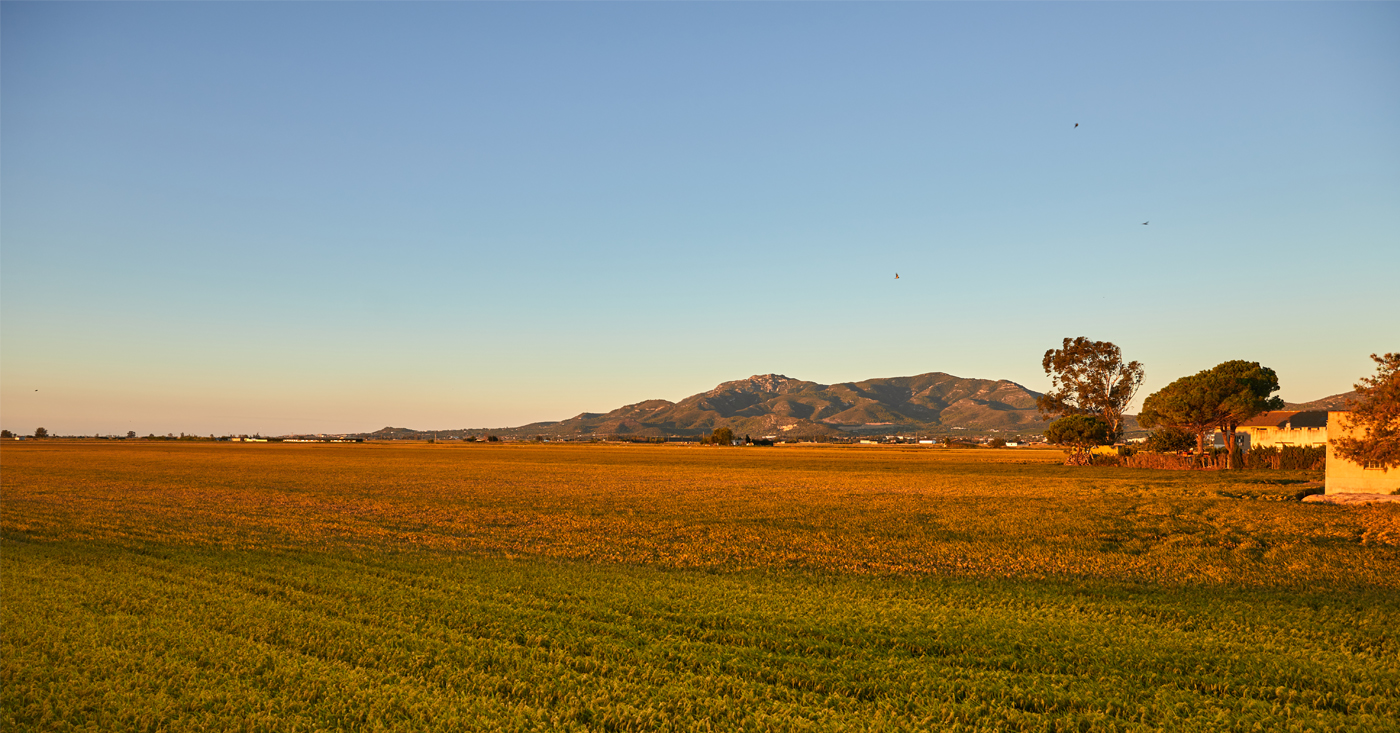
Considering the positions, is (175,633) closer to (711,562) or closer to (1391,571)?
(711,562)

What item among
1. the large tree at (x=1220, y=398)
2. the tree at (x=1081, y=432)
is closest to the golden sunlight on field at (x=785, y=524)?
the large tree at (x=1220, y=398)

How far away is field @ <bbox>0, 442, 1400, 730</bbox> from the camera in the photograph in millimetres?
5996

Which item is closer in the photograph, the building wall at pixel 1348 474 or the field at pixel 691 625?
the field at pixel 691 625

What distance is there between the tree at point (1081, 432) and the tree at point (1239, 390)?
31.2 ft

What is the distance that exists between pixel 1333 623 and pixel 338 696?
1084 cm

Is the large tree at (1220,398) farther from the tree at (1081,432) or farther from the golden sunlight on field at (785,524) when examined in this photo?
the golden sunlight on field at (785,524)

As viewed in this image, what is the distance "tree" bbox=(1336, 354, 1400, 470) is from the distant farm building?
25831 millimetres

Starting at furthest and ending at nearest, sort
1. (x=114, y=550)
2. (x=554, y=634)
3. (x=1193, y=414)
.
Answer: (x=1193, y=414), (x=114, y=550), (x=554, y=634)

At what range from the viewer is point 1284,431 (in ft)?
188

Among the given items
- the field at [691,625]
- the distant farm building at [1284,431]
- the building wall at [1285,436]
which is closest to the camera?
the field at [691,625]

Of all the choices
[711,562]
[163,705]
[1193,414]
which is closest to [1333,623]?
[711,562]

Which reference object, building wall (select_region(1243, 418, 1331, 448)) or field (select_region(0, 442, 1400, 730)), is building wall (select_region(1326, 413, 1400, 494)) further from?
building wall (select_region(1243, 418, 1331, 448))

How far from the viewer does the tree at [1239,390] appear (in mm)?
61787

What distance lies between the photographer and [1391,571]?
12812 mm
